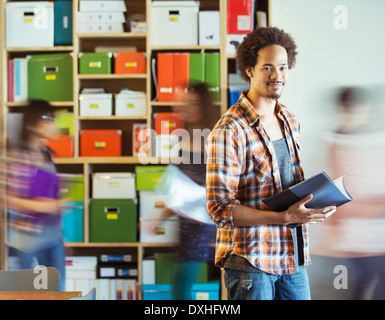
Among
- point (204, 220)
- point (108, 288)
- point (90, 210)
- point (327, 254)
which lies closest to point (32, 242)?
point (90, 210)

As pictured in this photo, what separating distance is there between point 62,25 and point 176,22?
789mm

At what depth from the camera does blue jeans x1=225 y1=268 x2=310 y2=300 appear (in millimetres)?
1266

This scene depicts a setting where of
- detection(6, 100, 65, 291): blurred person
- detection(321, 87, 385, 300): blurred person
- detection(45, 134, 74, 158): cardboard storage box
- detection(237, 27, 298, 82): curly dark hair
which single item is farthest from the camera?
→ detection(45, 134, 74, 158): cardboard storage box

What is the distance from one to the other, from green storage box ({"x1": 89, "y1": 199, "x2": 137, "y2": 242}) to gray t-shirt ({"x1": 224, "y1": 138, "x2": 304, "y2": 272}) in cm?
161

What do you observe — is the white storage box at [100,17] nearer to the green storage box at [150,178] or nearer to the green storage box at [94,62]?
the green storage box at [94,62]

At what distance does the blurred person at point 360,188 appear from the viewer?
218cm

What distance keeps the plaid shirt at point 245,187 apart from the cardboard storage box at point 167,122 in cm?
147

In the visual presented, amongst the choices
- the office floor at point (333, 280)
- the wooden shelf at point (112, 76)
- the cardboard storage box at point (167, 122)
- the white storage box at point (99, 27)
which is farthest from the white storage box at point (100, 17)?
the office floor at point (333, 280)

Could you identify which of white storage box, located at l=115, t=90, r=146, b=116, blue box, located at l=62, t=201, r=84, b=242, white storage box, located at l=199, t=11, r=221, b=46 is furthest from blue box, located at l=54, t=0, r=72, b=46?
blue box, located at l=62, t=201, r=84, b=242

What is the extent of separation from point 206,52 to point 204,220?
49.5 inches

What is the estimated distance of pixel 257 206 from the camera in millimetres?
1333

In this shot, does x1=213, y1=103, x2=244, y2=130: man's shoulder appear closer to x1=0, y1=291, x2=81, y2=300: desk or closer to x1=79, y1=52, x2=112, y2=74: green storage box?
x1=0, y1=291, x2=81, y2=300: desk

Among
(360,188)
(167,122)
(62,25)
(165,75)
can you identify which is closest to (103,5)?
(62,25)
